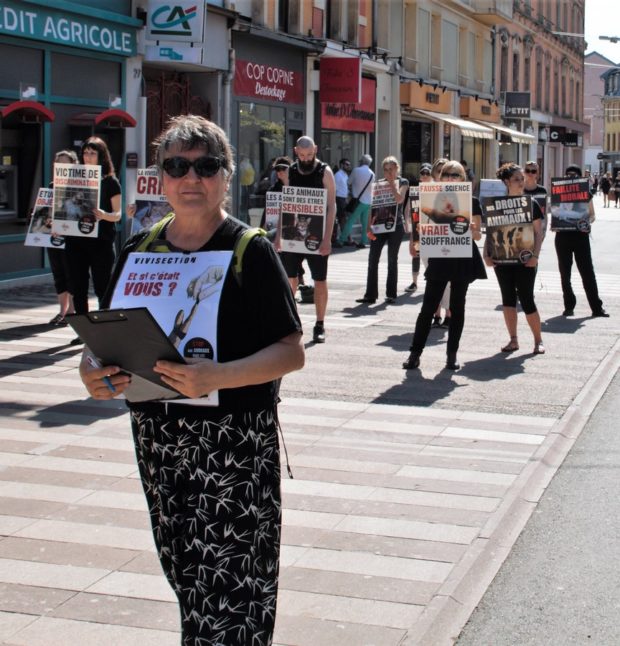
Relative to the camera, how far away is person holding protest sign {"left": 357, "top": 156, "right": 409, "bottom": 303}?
1541cm

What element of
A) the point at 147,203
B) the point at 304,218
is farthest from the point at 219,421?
the point at 147,203

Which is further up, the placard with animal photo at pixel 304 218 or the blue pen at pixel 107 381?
the placard with animal photo at pixel 304 218

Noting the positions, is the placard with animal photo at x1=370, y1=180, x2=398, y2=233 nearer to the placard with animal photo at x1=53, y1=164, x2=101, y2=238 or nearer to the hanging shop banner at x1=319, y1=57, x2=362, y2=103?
the placard with animal photo at x1=53, y1=164, x2=101, y2=238

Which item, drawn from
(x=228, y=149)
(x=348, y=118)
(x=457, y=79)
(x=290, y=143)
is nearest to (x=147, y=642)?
(x=228, y=149)

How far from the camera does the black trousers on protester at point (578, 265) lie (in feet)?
48.0

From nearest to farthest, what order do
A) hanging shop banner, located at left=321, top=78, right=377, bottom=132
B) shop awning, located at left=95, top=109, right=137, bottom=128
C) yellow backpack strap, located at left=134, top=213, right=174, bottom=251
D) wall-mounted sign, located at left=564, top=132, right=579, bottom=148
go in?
1. yellow backpack strap, located at left=134, top=213, right=174, bottom=251
2. shop awning, located at left=95, top=109, right=137, bottom=128
3. hanging shop banner, located at left=321, top=78, right=377, bottom=132
4. wall-mounted sign, located at left=564, top=132, right=579, bottom=148

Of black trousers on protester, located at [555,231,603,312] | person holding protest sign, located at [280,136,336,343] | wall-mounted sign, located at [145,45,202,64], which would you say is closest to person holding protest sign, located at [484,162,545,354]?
person holding protest sign, located at [280,136,336,343]

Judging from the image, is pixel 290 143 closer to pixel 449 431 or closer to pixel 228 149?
pixel 449 431

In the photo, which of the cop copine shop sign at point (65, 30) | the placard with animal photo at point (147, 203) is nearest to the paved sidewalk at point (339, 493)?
the placard with animal photo at point (147, 203)

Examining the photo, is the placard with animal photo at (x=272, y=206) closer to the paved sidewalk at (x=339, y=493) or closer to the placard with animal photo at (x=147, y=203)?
the placard with animal photo at (x=147, y=203)

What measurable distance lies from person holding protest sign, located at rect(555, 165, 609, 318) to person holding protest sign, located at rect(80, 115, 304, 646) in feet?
37.7

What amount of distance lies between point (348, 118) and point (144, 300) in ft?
91.9

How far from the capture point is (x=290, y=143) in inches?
1095

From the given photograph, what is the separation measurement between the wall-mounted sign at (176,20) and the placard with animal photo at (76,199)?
26.1 feet
